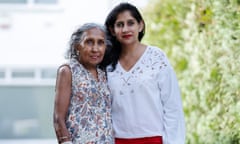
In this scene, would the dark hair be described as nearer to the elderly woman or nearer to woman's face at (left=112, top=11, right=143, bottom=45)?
woman's face at (left=112, top=11, right=143, bottom=45)

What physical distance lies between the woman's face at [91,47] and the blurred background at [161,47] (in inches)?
7.2

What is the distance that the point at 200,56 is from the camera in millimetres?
5453

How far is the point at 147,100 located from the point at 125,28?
15.2 inches

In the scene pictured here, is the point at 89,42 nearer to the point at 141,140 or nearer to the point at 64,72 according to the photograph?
the point at 64,72

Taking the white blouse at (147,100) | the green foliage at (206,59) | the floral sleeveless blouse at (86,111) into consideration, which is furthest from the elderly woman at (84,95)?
the green foliage at (206,59)

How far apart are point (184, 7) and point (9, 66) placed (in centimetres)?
626

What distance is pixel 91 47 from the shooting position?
11.0 feet

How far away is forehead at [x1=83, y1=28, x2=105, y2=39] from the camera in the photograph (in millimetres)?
3359

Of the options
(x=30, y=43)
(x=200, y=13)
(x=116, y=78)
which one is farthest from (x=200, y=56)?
(x=30, y=43)

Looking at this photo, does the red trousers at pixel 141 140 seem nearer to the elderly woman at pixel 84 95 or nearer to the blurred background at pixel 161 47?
the elderly woman at pixel 84 95

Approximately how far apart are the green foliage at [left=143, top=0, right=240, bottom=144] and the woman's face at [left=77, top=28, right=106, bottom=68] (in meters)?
1.27

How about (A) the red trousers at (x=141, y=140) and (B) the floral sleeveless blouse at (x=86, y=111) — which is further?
(A) the red trousers at (x=141, y=140)

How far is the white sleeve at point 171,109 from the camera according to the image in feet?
11.6

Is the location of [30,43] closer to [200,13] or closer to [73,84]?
[200,13]
